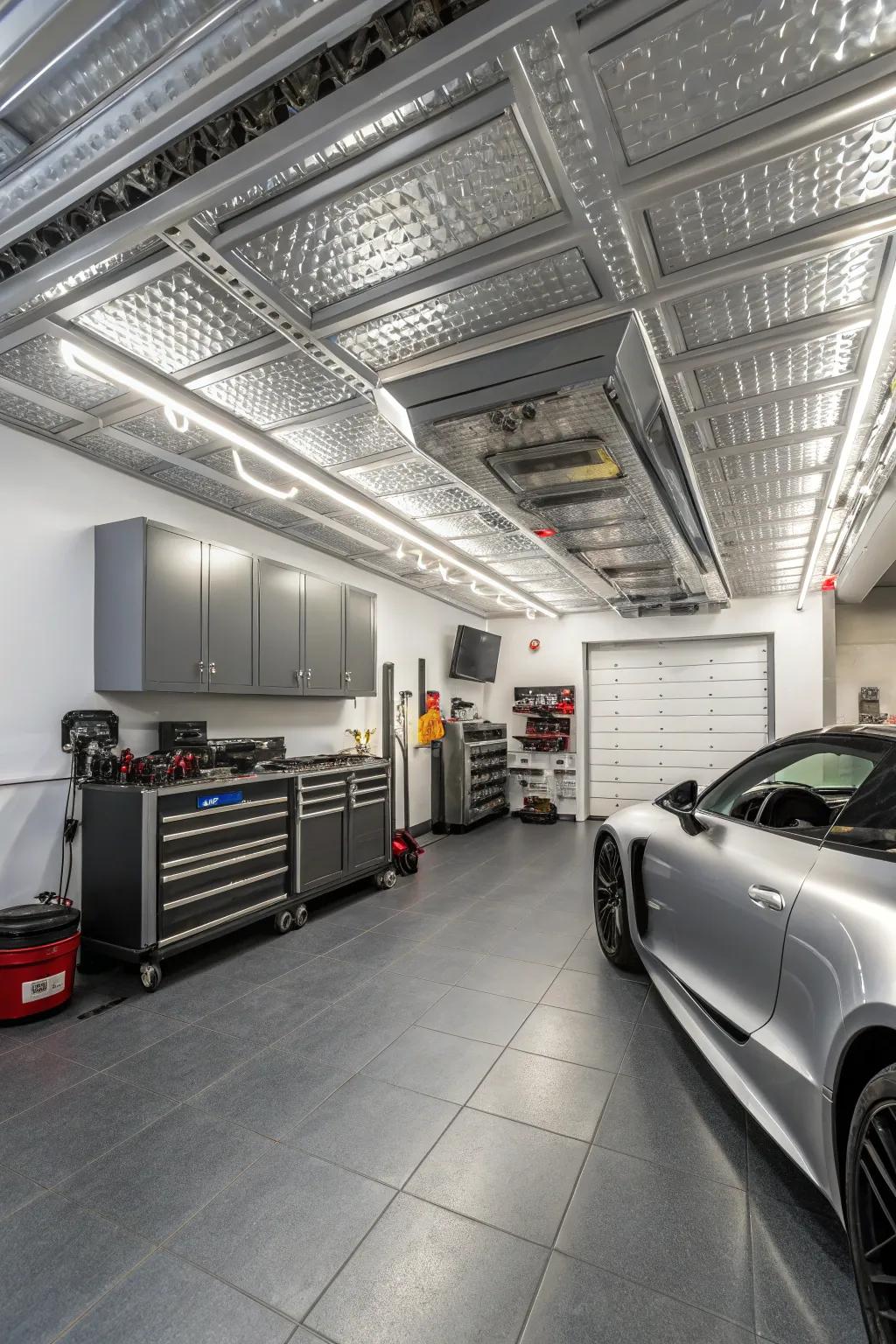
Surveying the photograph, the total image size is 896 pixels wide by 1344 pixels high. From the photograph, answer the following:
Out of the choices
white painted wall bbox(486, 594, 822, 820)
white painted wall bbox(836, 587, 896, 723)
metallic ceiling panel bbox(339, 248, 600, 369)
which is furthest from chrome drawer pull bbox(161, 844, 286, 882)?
white painted wall bbox(836, 587, 896, 723)

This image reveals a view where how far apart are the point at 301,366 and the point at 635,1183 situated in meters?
3.10

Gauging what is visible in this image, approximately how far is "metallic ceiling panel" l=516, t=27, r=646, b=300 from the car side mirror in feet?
6.24

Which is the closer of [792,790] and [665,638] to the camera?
[792,790]

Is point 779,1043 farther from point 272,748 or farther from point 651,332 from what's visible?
point 272,748

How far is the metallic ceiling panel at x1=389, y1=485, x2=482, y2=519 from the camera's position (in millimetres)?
3959

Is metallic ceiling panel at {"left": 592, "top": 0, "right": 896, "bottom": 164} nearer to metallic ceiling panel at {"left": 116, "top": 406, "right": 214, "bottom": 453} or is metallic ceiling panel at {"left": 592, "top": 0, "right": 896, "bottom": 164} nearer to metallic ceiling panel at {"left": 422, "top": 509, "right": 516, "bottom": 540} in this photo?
metallic ceiling panel at {"left": 116, "top": 406, "right": 214, "bottom": 453}

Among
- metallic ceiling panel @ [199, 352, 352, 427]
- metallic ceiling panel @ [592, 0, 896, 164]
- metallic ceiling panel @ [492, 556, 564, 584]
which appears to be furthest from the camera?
metallic ceiling panel @ [492, 556, 564, 584]

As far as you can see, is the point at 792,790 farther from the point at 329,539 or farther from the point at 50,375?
the point at 329,539

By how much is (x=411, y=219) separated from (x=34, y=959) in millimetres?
3200

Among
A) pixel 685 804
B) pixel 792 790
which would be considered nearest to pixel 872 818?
pixel 792 790

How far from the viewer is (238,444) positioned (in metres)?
3.19

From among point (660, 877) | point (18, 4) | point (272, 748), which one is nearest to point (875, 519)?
point (660, 877)

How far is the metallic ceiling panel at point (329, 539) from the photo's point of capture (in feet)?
16.1

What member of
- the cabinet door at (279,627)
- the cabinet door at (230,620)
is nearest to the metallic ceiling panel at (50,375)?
the cabinet door at (230,620)
